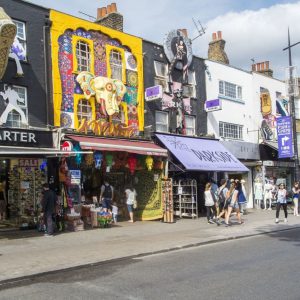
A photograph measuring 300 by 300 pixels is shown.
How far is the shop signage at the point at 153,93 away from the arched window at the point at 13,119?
248 inches

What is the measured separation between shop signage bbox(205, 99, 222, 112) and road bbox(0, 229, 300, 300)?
12345 millimetres

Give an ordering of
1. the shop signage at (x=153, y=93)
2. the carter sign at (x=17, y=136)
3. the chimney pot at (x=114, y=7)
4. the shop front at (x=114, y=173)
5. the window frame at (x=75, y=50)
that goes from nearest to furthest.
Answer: the carter sign at (x=17, y=136)
the shop front at (x=114, y=173)
the window frame at (x=75, y=50)
the shop signage at (x=153, y=93)
the chimney pot at (x=114, y=7)

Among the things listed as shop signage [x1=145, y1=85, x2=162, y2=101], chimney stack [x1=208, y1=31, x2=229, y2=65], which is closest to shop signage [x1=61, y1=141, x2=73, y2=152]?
shop signage [x1=145, y1=85, x2=162, y2=101]

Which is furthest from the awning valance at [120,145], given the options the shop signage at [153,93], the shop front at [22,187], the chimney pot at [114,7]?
the chimney pot at [114,7]

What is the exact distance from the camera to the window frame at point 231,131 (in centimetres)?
2481

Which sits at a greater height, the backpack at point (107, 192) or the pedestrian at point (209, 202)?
the backpack at point (107, 192)

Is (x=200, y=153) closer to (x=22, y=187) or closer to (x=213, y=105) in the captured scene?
(x=213, y=105)

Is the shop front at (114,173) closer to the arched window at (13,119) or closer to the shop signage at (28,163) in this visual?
the shop signage at (28,163)

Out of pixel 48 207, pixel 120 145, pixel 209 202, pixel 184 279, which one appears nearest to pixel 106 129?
pixel 120 145

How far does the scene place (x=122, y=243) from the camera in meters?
12.5

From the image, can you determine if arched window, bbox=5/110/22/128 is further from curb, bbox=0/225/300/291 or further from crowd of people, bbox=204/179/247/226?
crowd of people, bbox=204/179/247/226

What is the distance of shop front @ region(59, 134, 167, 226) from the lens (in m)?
15.7

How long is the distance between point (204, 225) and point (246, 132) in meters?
11.1

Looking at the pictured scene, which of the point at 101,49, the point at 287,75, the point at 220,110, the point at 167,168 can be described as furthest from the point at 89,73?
the point at 287,75
